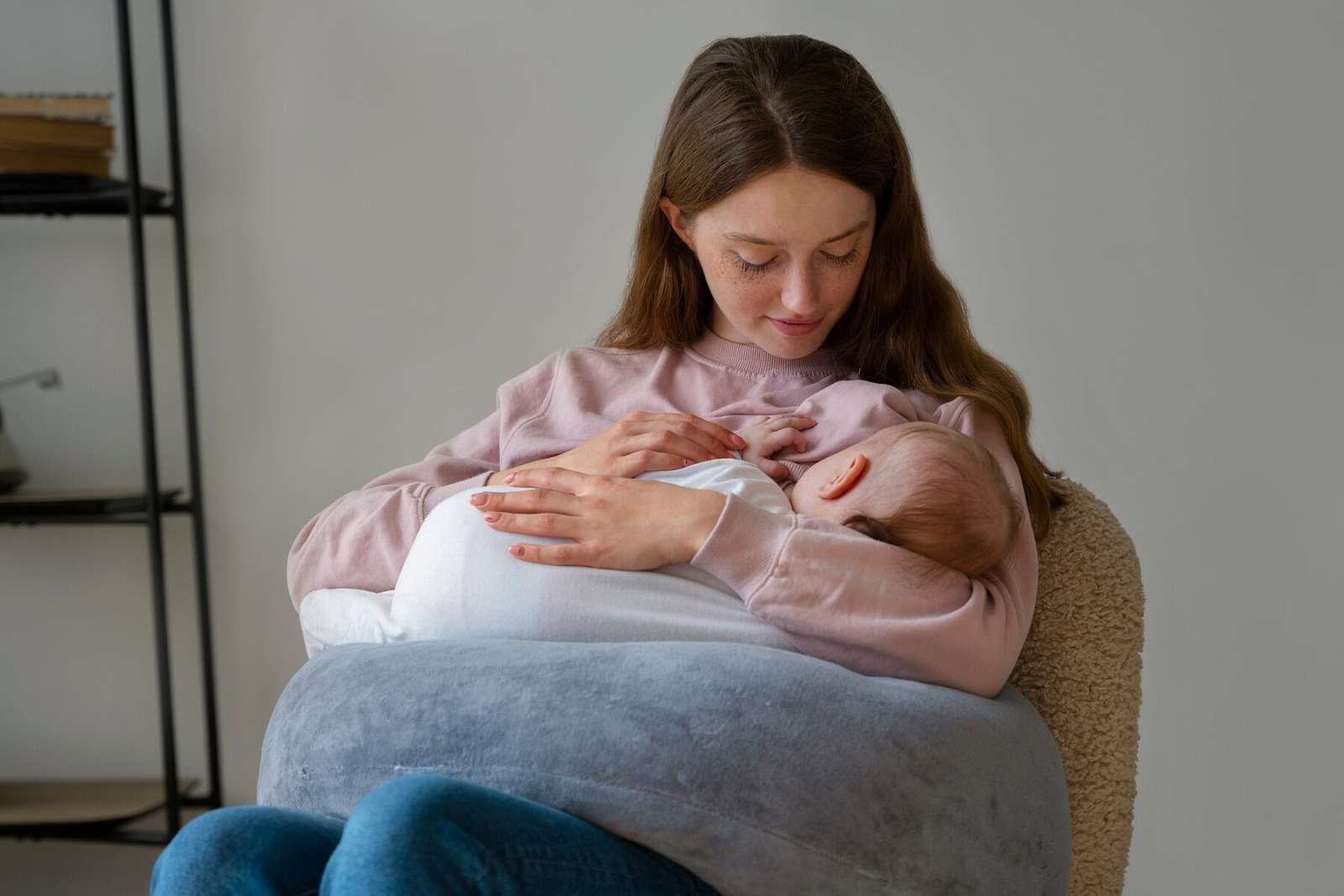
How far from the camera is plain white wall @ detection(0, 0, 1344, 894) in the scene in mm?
1997

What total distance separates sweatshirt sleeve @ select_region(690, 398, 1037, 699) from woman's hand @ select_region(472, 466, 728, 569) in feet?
0.10

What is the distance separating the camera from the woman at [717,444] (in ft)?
2.63

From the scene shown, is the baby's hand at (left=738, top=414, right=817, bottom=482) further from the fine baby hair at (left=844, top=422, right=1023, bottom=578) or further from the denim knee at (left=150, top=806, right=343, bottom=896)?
the denim knee at (left=150, top=806, right=343, bottom=896)

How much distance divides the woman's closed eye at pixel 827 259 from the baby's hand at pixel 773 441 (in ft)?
0.55

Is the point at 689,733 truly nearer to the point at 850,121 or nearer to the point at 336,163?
the point at 850,121

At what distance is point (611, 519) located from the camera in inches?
43.2

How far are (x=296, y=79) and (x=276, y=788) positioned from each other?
61.9 inches

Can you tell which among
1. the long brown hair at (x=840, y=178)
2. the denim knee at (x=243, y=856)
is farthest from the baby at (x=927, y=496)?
the denim knee at (x=243, y=856)

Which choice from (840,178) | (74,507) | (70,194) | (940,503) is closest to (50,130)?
(70,194)

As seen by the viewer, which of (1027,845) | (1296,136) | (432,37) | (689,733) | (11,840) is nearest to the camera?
(689,733)

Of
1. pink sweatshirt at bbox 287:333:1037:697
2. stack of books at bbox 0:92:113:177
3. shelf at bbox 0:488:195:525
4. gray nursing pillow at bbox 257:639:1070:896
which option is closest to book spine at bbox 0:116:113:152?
stack of books at bbox 0:92:113:177

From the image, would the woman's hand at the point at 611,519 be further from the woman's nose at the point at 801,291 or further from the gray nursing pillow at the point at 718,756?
the woman's nose at the point at 801,291

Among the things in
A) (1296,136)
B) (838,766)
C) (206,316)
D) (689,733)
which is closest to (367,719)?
(689,733)

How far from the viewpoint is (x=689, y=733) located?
0.84m
